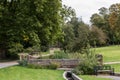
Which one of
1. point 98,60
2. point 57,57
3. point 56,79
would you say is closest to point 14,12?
point 57,57

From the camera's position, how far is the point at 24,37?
36.2 meters

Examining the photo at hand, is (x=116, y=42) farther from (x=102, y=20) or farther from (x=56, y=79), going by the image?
(x=56, y=79)

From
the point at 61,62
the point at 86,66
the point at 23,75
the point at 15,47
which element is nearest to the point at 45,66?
the point at 61,62

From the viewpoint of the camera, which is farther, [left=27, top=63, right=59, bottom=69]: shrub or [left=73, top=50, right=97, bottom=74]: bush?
[left=27, top=63, right=59, bottom=69]: shrub

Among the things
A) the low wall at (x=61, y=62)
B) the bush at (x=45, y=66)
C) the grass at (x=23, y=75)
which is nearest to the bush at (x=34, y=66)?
the bush at (x=45, y=66)

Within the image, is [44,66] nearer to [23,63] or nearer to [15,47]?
[23,63]

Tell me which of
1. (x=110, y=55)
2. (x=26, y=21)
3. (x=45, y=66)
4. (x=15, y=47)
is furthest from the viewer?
(x=110, y=55)

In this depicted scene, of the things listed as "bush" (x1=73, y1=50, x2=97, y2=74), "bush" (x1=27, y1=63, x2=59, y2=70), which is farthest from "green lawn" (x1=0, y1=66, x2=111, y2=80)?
"bush" (x1=27, y1=63, x2=59, y2=70)

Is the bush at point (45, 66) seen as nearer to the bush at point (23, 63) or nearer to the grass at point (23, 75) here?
the bush at point (23, 63)

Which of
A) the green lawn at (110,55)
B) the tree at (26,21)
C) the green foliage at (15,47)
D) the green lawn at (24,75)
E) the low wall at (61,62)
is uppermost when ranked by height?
the tree at (26,21)

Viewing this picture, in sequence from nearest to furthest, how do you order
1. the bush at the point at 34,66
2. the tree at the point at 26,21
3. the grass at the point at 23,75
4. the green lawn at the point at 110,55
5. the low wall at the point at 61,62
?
the grass at the point at 23,75
the bush at the point at 34,66
the low wall at the point at 61,62
the tree at the point at 26,21
the green lawn at the point at 110,55

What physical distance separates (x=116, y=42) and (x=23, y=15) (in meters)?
75.3

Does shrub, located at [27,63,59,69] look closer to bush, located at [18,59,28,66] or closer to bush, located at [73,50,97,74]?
bush, located at [18,59,28,66]

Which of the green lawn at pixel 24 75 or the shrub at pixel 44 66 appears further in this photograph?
the shrub at pixel 44 66
